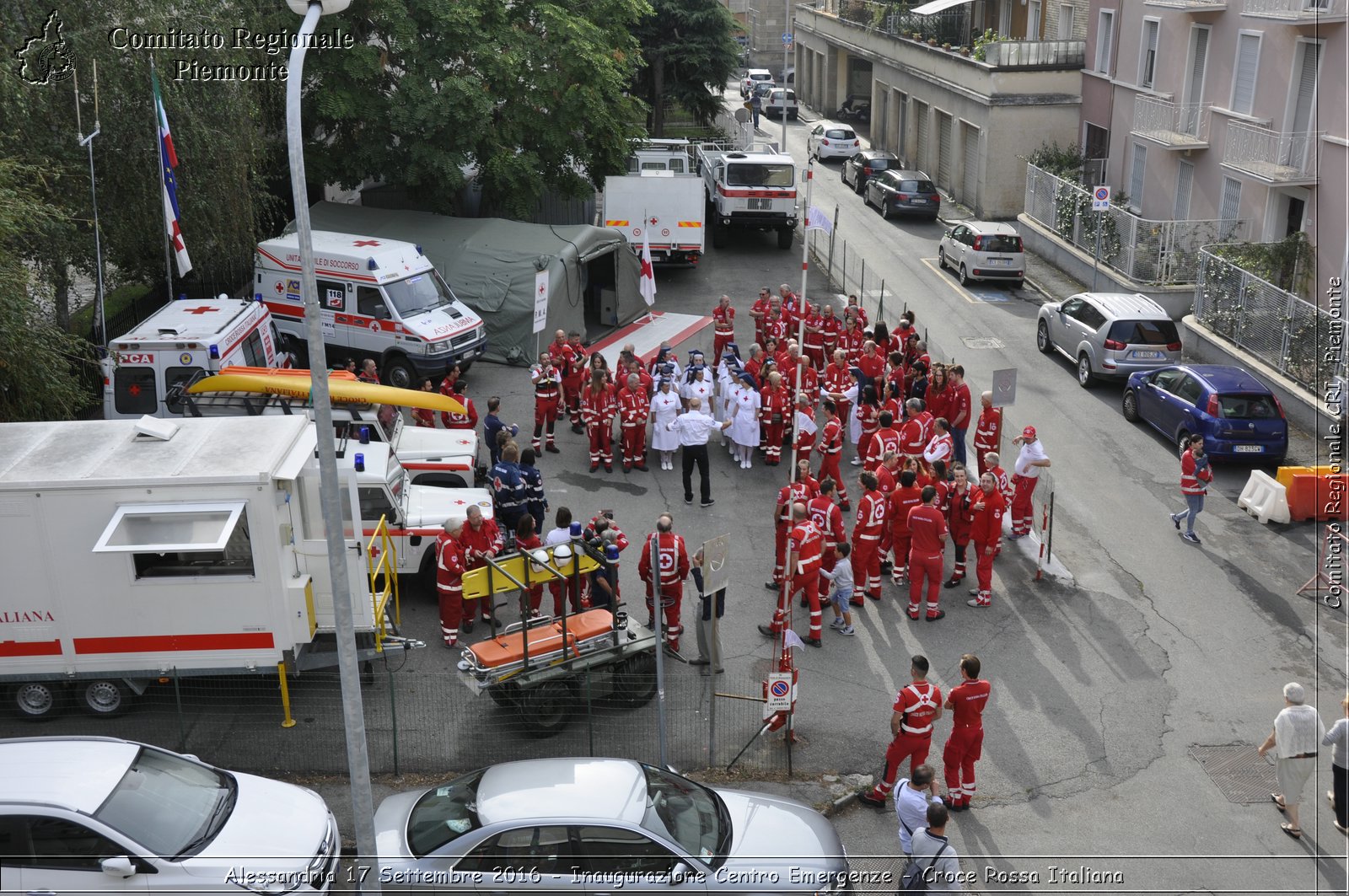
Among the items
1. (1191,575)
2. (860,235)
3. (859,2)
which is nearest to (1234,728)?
(1191,575)

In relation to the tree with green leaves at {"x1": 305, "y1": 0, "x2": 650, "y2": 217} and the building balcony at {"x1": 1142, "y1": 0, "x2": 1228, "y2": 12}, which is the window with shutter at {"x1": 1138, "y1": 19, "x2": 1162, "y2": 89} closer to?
the building balcony at {"x1": 1142, "y1": 0, "x2": 1228, "y2": 12}

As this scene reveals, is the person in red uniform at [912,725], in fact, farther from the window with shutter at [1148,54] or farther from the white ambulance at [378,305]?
the window with shutter at [1148,54]

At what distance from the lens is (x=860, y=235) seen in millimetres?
34531

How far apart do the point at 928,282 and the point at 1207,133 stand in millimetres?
7171

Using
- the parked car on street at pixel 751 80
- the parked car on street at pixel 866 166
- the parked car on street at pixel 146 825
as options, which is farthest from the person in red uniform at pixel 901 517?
the parked car on street at pixel 751 80

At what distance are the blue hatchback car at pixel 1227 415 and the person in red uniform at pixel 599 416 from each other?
8.91 meters

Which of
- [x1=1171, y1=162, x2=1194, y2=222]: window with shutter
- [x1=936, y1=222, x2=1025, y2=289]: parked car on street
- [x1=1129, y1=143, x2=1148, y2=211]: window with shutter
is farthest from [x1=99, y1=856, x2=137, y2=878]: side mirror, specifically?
[x1=1129, y1=143, x2=1148, y2=211]: window with shutter

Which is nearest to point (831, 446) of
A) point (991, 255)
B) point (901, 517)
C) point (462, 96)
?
point (901, 517)

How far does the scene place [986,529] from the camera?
1416cm

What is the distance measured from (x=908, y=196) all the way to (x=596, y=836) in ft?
101

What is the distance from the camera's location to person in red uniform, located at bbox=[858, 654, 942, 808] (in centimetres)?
1023

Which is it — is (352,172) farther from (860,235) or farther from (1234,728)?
(1234,728)

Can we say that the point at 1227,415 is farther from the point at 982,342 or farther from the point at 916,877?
the point at 916,877

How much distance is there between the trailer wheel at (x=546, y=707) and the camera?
37.1 ft
